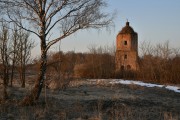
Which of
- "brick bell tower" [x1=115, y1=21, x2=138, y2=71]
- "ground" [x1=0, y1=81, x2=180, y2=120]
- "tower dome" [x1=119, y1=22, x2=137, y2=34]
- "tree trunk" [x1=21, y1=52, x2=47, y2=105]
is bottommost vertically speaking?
"ground" [x1=0, y1=81, x2=180, y2=120]

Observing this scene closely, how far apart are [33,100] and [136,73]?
1371 inches

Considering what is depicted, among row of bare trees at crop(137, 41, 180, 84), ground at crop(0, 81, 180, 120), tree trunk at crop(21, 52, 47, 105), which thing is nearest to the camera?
ground at crop(0, 81, 180, 120)

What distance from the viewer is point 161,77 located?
41281 mm

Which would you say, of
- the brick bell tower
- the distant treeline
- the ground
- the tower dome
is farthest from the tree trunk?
the tower dome

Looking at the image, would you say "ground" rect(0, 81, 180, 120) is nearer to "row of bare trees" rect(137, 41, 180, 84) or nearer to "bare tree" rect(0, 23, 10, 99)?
"bare tree" rect(0, 23, 10, 99)

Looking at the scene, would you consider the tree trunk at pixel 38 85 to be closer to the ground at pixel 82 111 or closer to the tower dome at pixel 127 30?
the ground at pixel 82 111

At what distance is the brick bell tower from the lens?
55312mm

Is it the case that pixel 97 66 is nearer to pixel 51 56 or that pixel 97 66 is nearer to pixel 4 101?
pixel 51 56

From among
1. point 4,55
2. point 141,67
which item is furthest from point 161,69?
point 4,55

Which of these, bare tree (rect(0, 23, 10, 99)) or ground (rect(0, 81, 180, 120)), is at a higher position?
bare tree (rect(0, 23, 10, 99))

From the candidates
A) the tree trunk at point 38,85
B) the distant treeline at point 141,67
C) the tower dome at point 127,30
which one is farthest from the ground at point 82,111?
the tower dome at point 127,30

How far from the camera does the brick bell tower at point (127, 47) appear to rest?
5531 cm

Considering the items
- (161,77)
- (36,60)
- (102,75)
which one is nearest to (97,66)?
(102,75)

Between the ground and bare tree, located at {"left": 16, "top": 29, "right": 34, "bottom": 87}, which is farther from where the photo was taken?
bare tree, located at {"left": 16, "top": 29, "right": 34, "bottom": 87}
